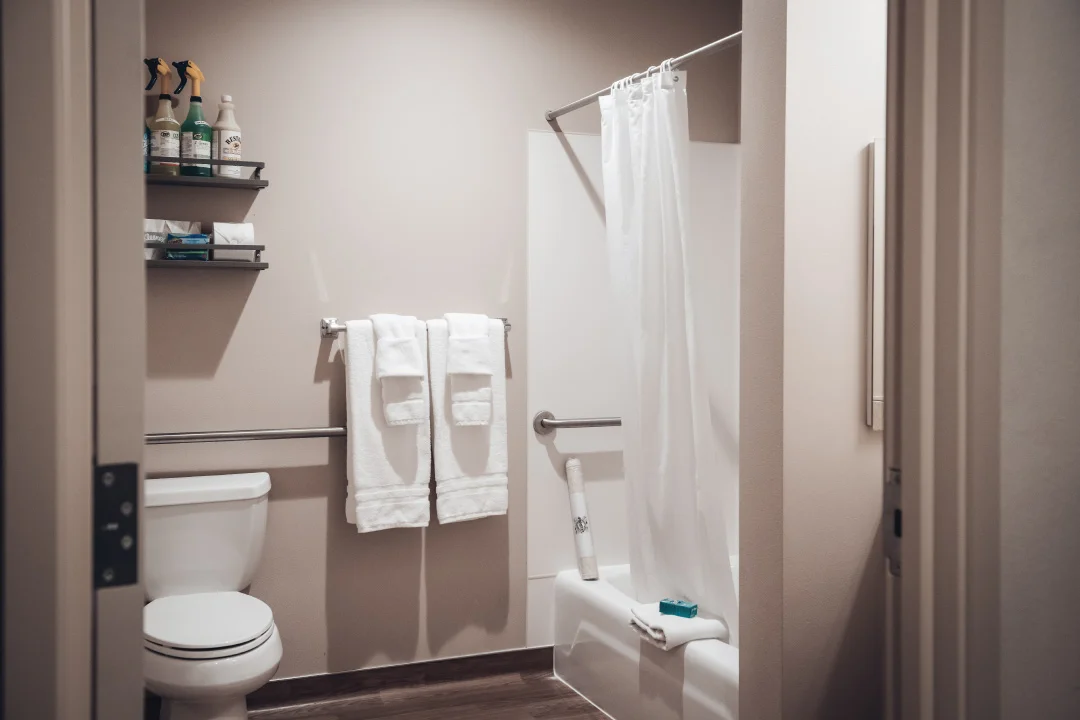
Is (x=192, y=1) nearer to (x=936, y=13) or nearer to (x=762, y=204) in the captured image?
(x=762, y=204)

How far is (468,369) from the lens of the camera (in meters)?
2.70

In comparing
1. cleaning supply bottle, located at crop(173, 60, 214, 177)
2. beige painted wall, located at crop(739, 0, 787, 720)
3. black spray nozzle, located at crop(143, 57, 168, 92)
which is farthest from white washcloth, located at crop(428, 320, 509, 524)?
beige painted wall, located at crop(739, 0, 787, 720)

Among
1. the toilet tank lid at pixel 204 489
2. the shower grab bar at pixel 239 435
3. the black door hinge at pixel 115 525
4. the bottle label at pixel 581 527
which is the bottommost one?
the bottle label at pixel 581 527

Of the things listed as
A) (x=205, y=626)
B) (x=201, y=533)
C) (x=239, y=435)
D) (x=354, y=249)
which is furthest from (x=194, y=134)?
(x=205, y=626)

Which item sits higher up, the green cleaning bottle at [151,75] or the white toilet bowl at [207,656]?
the green cleaning bottle at [151,75]

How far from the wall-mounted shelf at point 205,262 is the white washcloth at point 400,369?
0.39 meters

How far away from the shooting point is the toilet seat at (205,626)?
6.67 ft

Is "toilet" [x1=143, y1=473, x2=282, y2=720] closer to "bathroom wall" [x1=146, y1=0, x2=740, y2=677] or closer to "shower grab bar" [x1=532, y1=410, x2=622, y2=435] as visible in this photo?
"bathroom wall" [x1=146, y1=0, x2=740, y2=677]

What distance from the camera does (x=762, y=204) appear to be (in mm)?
1600

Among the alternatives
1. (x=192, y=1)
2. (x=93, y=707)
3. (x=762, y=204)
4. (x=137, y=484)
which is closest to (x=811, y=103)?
(x=762, y=204)

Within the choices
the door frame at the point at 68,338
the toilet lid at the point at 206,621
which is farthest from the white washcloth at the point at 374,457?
the door frame at the point at 68,338

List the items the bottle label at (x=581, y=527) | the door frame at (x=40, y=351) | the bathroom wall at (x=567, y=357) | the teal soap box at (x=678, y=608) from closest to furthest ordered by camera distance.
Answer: the door frame at (x=40, y=351)
the teal soap box at (x=678, y=608)
the bottle label at (x=581, y=527)
the bathroom wall at (x=567, y=357)

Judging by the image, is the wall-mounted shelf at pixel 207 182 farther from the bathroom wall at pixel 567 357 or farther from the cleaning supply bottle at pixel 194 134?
the bathroom wall at pixel 567 357

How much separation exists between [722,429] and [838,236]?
5.27ft
